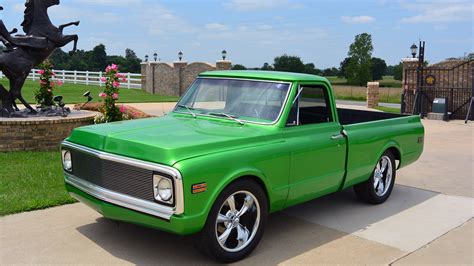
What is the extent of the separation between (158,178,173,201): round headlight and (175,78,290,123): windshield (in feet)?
4.56

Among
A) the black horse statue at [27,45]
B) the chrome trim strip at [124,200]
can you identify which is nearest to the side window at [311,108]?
the chrome trim strip at [124,200]

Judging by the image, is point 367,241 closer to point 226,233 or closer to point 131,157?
point 226,233

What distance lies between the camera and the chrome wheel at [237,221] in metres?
4.08

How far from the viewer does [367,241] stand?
476 centimetres

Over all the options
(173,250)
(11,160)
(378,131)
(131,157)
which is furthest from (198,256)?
(11,160)

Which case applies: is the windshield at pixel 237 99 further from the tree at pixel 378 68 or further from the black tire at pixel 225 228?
the tree at pixel 378 68

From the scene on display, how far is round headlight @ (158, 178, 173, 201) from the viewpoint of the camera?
366 centimetres

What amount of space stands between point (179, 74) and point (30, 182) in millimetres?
24105

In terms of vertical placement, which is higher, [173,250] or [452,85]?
[452,85]

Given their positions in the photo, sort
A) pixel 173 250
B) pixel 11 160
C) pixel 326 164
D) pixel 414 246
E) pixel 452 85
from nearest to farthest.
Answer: pixel 173 250 → pixel 414 246 → pixel 326 164 → pixel 11 160 → pixel 452 85

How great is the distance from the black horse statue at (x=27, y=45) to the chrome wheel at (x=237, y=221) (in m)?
6.78

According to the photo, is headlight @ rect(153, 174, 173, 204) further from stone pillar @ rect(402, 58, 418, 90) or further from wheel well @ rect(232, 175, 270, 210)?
stone pillar @ rect(402, 58, 418, 90)

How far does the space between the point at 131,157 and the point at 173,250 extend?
Answer: 1041 mm

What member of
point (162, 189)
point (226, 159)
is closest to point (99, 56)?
point (226, 159)
